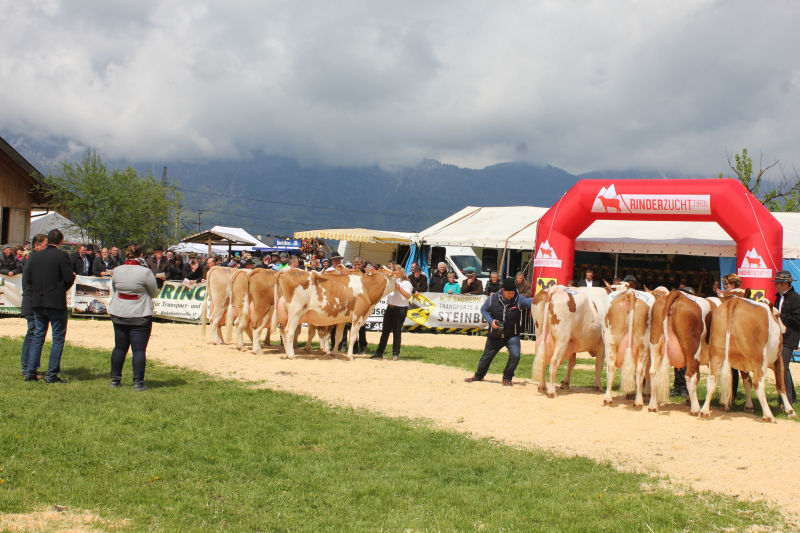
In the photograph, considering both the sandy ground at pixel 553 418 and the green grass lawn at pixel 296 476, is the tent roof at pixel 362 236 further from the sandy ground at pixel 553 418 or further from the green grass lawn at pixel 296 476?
the green grass lawn at pixel 296 476

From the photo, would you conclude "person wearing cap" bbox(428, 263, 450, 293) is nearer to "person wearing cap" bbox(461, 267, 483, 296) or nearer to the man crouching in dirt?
"person wearing cap" bbox(461, 267, 483, 296)

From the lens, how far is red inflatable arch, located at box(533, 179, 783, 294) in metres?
14.3

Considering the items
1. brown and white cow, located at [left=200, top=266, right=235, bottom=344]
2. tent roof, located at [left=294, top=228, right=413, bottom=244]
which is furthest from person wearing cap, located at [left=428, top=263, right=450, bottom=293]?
brown and white cow, located at [left=200, top=266, right=235, bottom=344]

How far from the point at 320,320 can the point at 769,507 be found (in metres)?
8.47

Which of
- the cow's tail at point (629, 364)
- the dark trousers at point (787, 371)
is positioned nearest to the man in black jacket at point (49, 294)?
the cow's tail at point (629, 364)

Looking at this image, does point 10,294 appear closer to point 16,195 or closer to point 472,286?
point 16,195

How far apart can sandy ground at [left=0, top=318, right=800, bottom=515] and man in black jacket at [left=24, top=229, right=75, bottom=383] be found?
1.06 m

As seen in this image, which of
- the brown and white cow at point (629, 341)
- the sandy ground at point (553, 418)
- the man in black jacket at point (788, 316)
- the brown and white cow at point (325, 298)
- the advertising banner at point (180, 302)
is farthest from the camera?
the advertising banner at point (180, 302)

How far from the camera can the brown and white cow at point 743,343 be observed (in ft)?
26.7

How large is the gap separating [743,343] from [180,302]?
46.4 feet

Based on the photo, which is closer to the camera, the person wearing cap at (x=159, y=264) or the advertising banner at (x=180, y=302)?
the advertising banner at (x=180, y=302)

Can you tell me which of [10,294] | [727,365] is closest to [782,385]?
[727,365]

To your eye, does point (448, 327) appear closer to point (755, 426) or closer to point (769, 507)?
point (755, 426)

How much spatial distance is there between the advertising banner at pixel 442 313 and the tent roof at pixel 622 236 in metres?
2.62
